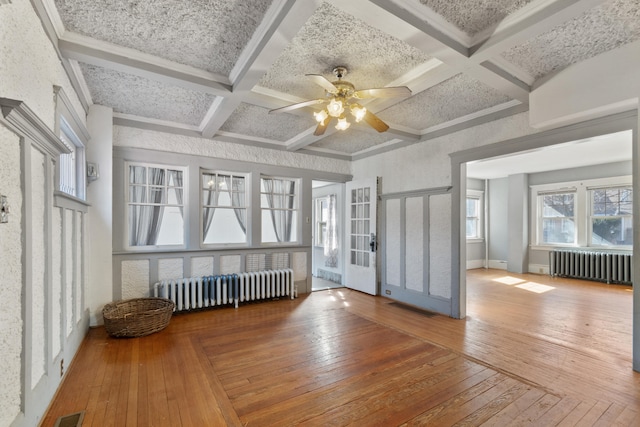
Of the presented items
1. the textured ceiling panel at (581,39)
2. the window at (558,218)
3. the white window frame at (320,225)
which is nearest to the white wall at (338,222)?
the white window frame at (320,225)

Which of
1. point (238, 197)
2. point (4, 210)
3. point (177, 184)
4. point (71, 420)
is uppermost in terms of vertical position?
point (177, 184)

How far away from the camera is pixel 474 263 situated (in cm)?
852

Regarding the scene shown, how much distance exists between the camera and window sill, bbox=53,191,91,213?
2.34 m

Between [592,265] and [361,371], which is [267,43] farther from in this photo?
[592,265]

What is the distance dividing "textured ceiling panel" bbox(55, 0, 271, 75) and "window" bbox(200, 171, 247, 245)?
2.43 m

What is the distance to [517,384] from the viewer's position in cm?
240

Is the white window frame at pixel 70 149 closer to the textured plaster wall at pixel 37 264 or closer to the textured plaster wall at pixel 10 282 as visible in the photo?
the textured plaster wall at pixel 37 264

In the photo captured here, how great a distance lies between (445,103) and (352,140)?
6.00 ft

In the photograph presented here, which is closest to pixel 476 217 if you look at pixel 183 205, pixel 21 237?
pixel 183 205

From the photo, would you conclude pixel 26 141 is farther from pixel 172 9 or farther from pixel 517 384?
pixel 517 384

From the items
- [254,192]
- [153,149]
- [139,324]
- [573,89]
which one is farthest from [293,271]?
[573,89]

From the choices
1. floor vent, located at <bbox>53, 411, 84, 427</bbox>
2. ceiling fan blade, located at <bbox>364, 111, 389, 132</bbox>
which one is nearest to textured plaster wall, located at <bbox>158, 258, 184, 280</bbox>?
floor vent, located at <bbox>53, 411, 84, 427</bbox>

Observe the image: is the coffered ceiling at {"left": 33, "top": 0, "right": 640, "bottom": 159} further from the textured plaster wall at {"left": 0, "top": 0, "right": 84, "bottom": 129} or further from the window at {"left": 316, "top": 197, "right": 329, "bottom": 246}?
the window at {"left": 316, "top": 197, "right": 329, "bottom": 246}

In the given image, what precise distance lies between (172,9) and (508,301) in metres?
5.82
